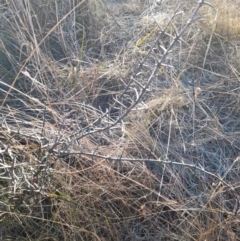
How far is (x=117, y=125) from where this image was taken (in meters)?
1.63

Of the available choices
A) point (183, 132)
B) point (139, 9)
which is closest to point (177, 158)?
point (183, 132)

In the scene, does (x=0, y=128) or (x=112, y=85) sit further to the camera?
(x=112, y=85)

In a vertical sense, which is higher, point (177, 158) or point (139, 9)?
point (139, 9)

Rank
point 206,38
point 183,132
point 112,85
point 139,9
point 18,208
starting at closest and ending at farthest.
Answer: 1. point 18,208
2. point 183,132
3. point 112,85
4. point 206,38
5. point 139,9

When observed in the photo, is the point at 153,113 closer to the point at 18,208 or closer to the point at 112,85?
the point at 112,85

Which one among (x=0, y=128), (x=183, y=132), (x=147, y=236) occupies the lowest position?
(x=147, y=236)

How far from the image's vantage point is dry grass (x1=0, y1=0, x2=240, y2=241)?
55.7 inches

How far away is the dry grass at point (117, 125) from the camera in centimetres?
142

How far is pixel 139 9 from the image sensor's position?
2242mm

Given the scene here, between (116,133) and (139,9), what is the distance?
2.73 ft

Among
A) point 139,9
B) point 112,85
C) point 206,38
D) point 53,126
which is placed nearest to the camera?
point 53,126

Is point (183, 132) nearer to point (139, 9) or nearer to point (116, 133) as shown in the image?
point (116, 133)

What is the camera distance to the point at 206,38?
202cm

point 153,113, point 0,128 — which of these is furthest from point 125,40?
point 0,128
